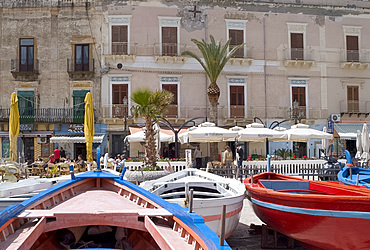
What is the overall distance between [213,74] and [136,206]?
735 inches

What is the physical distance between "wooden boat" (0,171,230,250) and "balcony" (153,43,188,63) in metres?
19.7

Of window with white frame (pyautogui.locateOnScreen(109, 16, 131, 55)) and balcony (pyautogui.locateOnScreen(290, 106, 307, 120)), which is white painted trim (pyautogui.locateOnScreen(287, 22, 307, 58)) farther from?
window with white frame (pyautogui.locateOnScreen(109, 16, 131, 55))

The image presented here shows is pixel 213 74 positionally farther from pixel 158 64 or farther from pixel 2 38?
pixel 2 38

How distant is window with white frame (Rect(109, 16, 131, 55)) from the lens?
26.2m

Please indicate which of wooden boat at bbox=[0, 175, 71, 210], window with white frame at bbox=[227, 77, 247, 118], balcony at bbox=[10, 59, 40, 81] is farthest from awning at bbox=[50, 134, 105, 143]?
wooden boat at bbox=[0, 175, 71, 210]

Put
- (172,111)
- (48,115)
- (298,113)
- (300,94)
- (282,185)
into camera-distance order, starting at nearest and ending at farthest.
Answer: (282,185) → (48,115) → (172,111) → (298,113) → (300,94)

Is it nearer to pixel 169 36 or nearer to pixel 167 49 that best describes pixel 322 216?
pixel 167 49

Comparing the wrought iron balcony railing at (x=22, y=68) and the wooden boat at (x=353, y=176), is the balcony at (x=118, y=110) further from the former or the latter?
the wooden boat at (x=353, y=176)

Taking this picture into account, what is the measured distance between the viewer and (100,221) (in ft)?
17.5

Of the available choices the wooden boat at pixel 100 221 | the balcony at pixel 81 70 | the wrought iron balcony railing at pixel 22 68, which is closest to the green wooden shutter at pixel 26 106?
the wrought iron balcony railing at pixel 22 68

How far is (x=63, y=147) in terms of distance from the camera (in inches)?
1016

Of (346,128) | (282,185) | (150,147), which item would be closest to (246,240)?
(282,185)

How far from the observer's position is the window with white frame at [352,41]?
1126 inches

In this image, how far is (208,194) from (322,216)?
2.70 m
